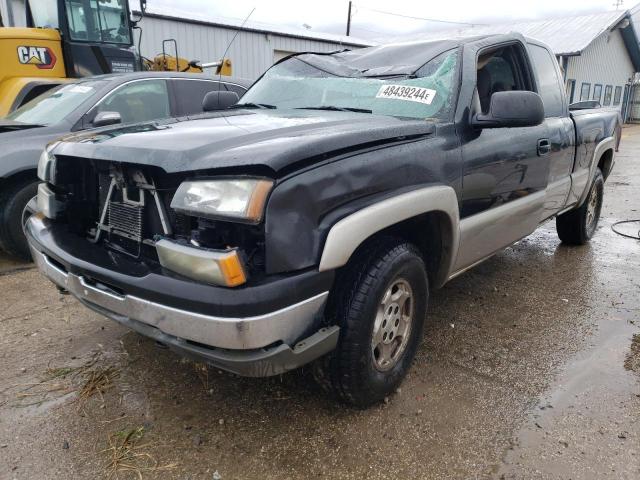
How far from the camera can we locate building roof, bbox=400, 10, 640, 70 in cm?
2411

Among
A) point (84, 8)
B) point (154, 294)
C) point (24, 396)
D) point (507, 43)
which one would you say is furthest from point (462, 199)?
point (84, 8)

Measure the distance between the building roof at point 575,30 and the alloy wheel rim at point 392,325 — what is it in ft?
73.8

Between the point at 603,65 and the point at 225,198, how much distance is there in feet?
100

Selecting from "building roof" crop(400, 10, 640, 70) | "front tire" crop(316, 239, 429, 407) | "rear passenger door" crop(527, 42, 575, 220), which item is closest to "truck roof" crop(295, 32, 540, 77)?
"rear passenger door" crop(527, 42, 575, 220)

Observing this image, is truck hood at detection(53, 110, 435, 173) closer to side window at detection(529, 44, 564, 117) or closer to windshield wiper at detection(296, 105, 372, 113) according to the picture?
windshield wiper at detection(296, 105, 372, 113)

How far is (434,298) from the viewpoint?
399 centimetres

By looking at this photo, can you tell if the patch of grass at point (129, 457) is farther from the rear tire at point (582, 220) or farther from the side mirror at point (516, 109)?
the rear tire at point (582, 220)

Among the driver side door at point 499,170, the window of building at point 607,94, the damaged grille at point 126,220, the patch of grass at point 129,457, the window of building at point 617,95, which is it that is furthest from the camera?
the window of building at point 617,95

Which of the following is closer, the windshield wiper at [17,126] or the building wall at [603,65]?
the windshield wiper at [17,126]

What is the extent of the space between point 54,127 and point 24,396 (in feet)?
9.54

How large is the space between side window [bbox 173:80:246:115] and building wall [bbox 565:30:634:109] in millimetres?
22307

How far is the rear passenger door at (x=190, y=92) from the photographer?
573 cm

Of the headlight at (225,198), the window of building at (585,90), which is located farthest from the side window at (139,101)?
the window of building at (585,90)

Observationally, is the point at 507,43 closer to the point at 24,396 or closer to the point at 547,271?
the point at 547,271
